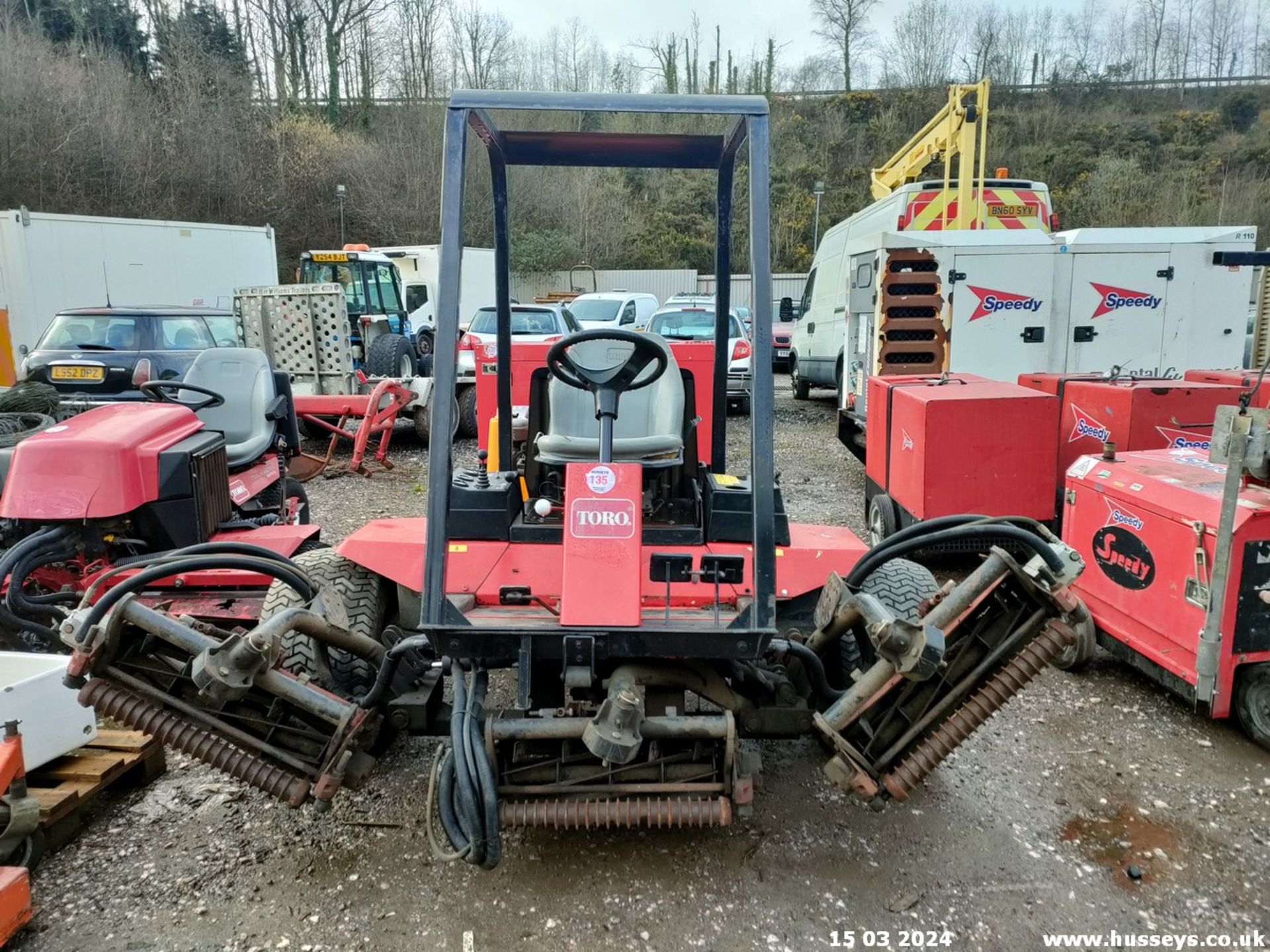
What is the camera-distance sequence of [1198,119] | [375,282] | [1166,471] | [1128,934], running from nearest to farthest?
[1128,934] → [1166,471] → [375,282] → [1198,119]

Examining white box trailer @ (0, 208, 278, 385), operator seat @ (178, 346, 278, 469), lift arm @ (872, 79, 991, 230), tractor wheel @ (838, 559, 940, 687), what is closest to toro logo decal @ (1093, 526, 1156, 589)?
tractor wheel @ (838, 559, 940, 687)

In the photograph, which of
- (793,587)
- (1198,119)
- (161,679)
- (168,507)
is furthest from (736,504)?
(1198,119)

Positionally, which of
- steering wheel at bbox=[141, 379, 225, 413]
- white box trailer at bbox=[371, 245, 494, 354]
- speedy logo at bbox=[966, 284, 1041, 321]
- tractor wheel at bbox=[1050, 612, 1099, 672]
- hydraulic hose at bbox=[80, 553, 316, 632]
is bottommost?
tractor wheel at bbox=[1050, 612, 1099, 672]

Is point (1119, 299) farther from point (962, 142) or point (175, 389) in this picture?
point (175, 389)

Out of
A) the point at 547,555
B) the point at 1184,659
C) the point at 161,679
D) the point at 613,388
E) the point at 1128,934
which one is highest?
the point at 613,388

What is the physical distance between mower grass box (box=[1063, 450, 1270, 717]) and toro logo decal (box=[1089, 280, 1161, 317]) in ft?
12.8

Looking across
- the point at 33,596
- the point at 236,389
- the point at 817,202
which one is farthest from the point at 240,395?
the point at 817,202

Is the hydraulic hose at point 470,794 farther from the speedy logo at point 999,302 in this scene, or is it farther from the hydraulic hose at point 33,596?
the speedy logo at point 999,302

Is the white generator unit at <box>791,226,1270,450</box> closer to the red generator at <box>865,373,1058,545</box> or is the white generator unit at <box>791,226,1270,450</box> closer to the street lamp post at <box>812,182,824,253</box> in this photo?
the red generator at <box>865,373,1058,545</box>

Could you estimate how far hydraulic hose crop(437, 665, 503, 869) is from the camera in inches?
86.7

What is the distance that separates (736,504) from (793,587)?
35cm

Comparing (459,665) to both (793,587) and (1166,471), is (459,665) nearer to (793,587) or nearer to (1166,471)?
(793,587)

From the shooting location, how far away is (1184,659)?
11.3 feet

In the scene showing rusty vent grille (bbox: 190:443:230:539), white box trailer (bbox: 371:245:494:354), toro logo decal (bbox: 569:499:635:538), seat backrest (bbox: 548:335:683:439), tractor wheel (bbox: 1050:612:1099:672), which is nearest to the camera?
toro logo decal (bbox: 569:499:635:538)
